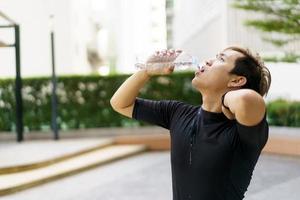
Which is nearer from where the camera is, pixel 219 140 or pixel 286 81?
pixel 219 140

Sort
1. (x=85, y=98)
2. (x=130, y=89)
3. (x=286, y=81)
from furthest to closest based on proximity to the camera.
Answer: (x=286, y=81)
(x=85, y=98)
(x=130, y=89)

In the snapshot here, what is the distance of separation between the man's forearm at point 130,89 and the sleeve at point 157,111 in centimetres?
6

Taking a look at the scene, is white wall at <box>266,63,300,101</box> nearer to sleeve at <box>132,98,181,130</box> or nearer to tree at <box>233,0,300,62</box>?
tree at <box>233,0,300,62</box>

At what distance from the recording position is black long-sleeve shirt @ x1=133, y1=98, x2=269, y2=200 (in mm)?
1896

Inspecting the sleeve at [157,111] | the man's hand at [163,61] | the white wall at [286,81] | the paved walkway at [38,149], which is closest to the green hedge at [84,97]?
the paved walkway at [38,149]

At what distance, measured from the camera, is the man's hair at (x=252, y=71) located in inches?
77.4

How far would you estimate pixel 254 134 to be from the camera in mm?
1793

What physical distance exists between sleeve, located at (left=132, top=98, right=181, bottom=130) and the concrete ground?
385 cm

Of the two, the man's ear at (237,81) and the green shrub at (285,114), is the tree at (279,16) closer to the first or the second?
the green shrub at (285,114)

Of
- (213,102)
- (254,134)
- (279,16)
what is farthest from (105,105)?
Answer: (254,134)

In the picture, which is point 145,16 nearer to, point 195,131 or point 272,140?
point 272,140

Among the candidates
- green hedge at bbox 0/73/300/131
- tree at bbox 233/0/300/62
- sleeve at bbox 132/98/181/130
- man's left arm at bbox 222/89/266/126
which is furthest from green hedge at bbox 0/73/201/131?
man's left arm at bbox 222/89/266/126

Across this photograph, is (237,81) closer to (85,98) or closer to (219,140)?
(219,140)

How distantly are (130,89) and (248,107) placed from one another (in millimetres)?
688
